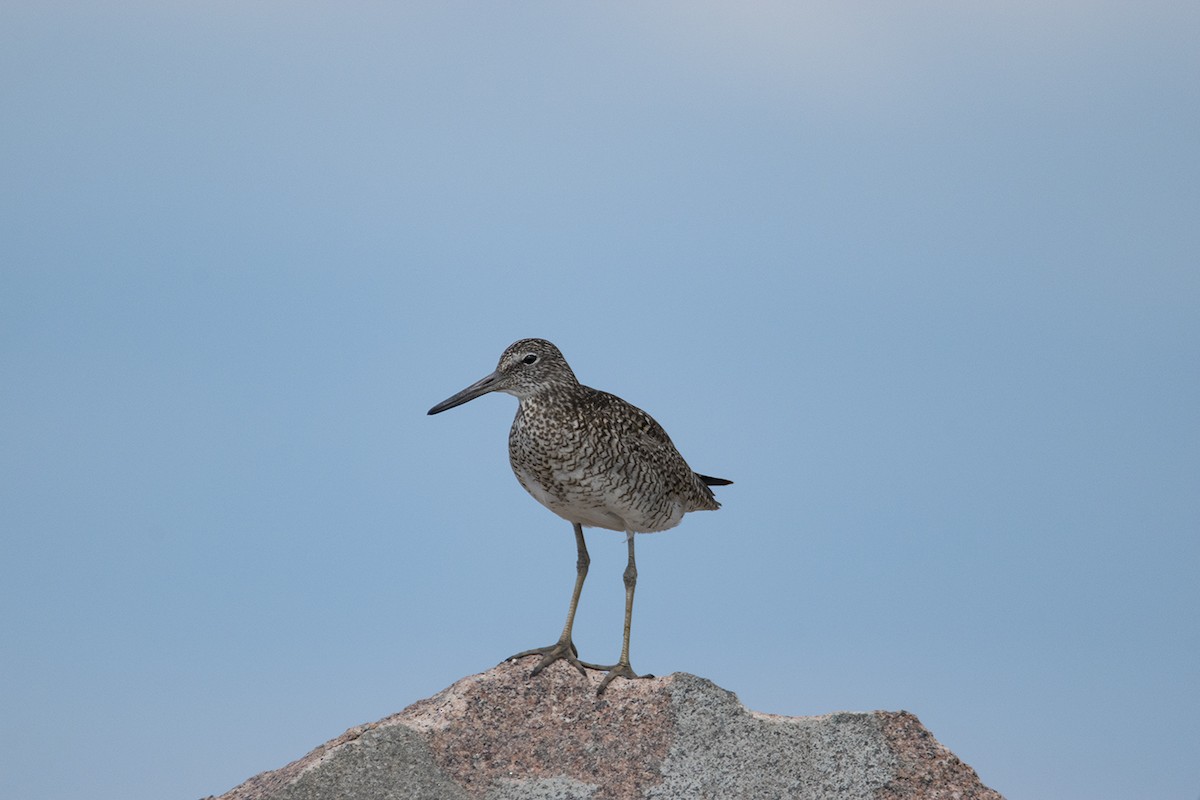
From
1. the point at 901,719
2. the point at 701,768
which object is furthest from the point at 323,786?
the point at 901,719

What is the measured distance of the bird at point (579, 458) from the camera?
332 inches

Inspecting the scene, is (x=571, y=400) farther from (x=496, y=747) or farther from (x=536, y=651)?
(x=496, y=747)

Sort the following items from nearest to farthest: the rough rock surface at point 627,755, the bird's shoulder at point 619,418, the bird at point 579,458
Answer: the rough rock surface at point 627,755 < the bird at point 579,458 < the bird's shoulder at point 619,418

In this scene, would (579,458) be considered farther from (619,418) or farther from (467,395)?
(467,395)

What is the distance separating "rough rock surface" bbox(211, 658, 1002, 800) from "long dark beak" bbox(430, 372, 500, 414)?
1.70 metres

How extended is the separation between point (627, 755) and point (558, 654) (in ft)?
2.76

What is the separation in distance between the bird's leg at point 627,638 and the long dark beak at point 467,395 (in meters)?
1.22

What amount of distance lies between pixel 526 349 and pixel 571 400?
410 millimetres

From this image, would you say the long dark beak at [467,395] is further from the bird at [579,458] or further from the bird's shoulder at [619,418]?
the bird's shoulder at [619,418]

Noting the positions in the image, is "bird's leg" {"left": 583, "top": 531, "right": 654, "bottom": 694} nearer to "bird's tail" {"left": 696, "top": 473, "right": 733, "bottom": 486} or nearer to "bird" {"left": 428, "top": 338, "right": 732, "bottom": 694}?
"bird" {"left": 428, "top": 338, "right": 732, "bottom": 694}

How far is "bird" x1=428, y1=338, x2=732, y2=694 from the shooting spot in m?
8.43

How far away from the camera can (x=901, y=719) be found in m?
8.00

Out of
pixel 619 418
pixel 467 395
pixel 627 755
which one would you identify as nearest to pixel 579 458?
pixel 619 418

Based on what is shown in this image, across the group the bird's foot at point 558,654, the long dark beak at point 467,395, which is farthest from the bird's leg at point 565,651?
the long dark beak at point 467,395
